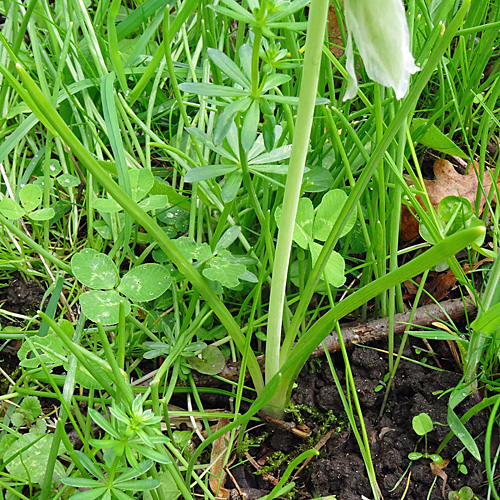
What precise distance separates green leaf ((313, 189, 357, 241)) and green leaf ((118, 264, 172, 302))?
0.34 m

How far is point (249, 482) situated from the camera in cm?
111

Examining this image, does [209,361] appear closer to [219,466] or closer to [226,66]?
[219,466]

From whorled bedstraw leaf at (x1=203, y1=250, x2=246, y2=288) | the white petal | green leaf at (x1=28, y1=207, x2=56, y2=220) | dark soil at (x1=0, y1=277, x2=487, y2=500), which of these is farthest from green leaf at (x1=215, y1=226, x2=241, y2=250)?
the white petal

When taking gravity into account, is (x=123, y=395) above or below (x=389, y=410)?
above

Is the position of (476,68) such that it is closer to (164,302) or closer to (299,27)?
(299,27)

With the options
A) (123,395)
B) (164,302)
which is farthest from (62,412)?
(164,302)

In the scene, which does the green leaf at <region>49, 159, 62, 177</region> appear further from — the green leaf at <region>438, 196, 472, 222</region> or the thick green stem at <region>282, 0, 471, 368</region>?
the green leaf at <region>438, 196, 472, 222</region>

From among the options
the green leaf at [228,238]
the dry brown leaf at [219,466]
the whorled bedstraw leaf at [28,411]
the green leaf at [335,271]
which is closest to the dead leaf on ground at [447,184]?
the green leaf at [335,271]

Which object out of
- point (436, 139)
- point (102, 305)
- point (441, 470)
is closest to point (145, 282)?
point (102, 305)

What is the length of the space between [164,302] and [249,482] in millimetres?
418

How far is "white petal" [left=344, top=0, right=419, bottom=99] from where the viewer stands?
1.97 ft

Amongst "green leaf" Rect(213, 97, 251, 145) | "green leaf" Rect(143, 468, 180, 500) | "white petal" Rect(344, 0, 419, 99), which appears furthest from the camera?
"green leaf" Rect(143, 468, 180, 500)

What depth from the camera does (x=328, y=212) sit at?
1218mm

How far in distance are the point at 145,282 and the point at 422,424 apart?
0.62 m
